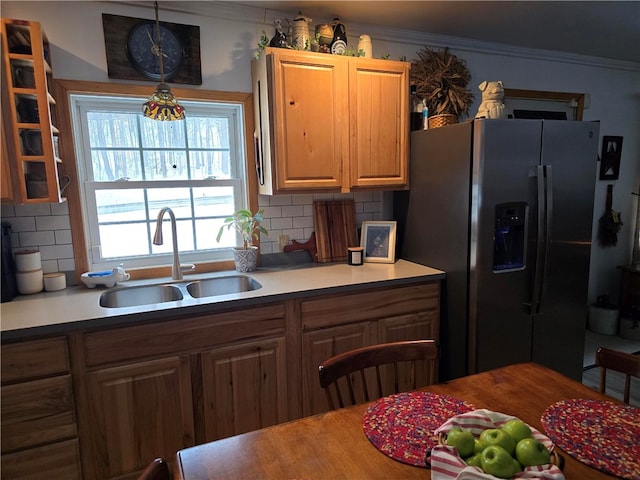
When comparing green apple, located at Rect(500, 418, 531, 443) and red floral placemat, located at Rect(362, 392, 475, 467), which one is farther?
red floral placemat, located at Rect(362, 392, 475, 467)

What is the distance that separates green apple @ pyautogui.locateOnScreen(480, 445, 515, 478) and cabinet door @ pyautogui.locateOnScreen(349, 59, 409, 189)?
1.83 m

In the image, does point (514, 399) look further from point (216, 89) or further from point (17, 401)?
point (216, 89)

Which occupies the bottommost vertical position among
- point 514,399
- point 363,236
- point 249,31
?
point 514,399

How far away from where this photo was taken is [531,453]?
2.43 ft

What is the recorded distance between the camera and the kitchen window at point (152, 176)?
2193 millimetres

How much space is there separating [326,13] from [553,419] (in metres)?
2.37

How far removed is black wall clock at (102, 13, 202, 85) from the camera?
6.84 ft

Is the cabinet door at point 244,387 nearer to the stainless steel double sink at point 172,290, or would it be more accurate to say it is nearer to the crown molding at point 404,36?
the stainless steel double sink at point 172,290

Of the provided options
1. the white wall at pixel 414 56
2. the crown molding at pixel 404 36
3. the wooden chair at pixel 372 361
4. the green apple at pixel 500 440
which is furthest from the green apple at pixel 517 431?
the crown molding at pixel 404 36

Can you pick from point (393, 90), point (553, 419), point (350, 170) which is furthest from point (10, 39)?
point (553, 419)

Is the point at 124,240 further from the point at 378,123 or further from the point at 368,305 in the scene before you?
the point at 378,123

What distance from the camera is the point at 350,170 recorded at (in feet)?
7.85

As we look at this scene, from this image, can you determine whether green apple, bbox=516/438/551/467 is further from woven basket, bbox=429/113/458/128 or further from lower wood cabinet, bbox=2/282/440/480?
woven basket, bbox=429/113/458/128

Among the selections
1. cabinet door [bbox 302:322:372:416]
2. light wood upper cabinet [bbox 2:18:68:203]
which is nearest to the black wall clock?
light wood upper cabinet [bbox 2:18:68:203]
